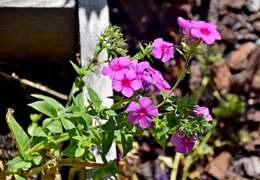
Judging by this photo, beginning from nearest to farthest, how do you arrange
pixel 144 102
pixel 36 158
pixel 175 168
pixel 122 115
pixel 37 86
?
pixel 144 102 < pixel 122 115 < pixel 36 158 < pixel 37 86 < pixel 175 168

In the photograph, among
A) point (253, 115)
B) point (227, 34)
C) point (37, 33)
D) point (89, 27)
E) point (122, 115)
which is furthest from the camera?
point (227, 34)

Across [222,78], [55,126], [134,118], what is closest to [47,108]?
[55,126]

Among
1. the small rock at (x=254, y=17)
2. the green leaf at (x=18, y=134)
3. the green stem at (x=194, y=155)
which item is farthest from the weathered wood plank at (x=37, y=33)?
the small rock at (x=254, y=17)

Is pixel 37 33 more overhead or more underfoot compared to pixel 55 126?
more overhead

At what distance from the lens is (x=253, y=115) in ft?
7.06

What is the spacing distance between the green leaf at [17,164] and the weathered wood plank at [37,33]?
394 mm

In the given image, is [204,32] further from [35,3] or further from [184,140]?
[35,3]

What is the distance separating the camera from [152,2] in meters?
2.32

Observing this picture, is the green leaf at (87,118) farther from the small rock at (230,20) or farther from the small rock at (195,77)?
the small rock at (230,20)

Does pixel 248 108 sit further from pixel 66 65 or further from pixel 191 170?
pixel 66 65

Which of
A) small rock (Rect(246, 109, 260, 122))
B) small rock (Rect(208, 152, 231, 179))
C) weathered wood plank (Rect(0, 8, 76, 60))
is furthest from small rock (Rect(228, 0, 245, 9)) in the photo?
weathered wood plank (Rect(0, 8, 76, 60))

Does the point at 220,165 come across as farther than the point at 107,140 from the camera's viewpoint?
Yes

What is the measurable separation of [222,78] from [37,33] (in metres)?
0.77

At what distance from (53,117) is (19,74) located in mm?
512
